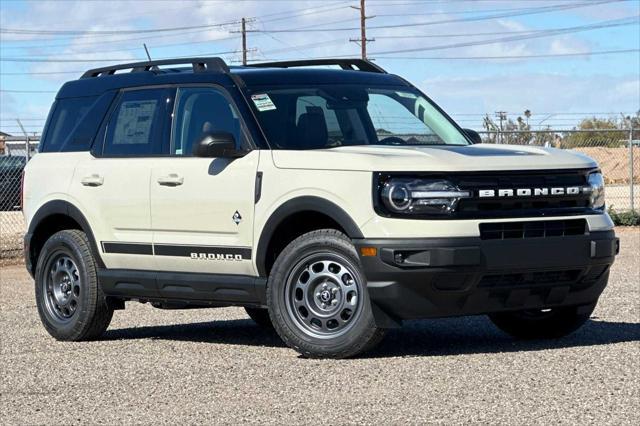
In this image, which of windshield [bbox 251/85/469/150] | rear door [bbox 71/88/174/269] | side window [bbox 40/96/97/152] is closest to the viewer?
windshield [bbox 251/85/469/150]

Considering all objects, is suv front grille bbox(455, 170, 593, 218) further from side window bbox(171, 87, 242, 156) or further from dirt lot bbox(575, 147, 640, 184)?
dirt lot bbox(575, 147, 640, 184)

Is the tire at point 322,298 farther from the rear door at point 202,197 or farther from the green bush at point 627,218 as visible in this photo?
the green bush at point 627,218

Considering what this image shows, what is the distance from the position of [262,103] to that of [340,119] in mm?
572

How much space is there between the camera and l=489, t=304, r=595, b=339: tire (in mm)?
9688

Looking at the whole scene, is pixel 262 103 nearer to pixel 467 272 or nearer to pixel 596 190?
pixel 467 272

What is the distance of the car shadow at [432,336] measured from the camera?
9.36 metres

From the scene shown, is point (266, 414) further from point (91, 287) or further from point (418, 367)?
point (91, 287)

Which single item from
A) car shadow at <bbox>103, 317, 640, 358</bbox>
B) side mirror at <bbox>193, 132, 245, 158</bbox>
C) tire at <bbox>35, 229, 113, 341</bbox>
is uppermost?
side mirror at <bbox>193, 132, 245, 158</bbox>

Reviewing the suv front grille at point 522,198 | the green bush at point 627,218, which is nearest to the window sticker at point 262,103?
the suv front grille at point 522,198

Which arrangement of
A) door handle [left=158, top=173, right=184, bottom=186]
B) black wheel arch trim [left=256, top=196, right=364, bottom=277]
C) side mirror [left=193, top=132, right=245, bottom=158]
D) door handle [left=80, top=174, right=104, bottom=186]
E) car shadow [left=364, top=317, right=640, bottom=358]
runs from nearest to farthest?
black wheel arch trim [left=256, top=196, right=364, bottom=277]
side mirror [left=193, top=132, right=245, bottom=158]
car shadow [left=364, top=317, right=640, bottom=358]
door handle [left=158, top=173, right=184, bottom=186]
door handle [left=80, top=174, right=104, bottom=186]

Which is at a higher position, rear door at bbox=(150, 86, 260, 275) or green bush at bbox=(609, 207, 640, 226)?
rear door at bbox=(150, 86, 260, 275)

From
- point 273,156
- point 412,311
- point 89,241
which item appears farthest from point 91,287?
point 412,311

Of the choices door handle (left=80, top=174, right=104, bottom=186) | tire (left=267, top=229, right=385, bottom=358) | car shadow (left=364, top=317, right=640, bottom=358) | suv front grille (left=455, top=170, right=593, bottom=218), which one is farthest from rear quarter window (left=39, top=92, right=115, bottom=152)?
suv front grille (left=455, top=170, right=593, bottom=218)

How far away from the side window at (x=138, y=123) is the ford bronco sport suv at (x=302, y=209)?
0.6 inches
